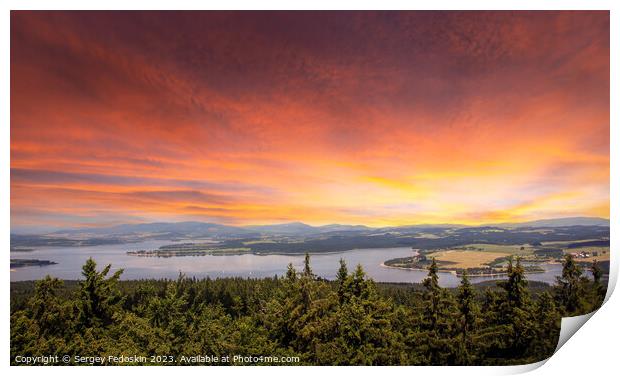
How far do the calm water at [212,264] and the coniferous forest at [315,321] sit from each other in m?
0.10

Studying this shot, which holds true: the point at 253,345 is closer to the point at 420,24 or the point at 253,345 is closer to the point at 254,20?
the point at 254,20

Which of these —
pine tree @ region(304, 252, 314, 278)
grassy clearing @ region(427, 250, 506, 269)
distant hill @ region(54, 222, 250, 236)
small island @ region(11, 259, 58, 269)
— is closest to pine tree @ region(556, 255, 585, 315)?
grassy clearing @ region(427, 250, 506, 269)

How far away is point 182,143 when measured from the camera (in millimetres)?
5094

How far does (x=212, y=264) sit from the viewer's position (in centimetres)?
516

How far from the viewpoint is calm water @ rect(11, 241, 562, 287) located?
4.88 m

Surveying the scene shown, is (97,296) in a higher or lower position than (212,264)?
lower

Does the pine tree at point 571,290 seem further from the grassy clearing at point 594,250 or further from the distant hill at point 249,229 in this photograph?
the distant hill at point 249,229

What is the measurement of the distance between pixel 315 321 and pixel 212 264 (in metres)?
1.50

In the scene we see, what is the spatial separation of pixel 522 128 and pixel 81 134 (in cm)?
551

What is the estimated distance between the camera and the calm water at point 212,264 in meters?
4.88

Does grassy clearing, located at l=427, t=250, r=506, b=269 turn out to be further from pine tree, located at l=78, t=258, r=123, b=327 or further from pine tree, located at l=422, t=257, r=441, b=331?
pine tree, located at l=78, t=258, r=123, b=327

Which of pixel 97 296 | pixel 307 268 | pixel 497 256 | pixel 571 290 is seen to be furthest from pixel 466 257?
pixel 97 296

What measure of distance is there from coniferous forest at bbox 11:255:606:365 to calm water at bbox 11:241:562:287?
0.10 m

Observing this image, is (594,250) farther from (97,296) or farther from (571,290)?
(97,296)
